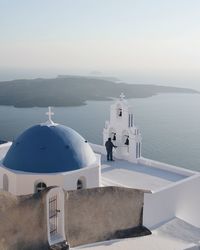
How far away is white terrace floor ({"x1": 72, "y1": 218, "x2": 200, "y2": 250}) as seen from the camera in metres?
10.4

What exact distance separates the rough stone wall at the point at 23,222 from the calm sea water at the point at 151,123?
27.6m

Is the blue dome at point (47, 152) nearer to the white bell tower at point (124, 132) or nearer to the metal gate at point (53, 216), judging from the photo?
the metal gate at point (53, 216)

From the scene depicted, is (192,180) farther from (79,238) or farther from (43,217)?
(43,217)

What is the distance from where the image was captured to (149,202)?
11.5m

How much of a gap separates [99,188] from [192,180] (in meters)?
3.69

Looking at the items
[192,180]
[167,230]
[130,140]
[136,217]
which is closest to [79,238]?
[136,217]

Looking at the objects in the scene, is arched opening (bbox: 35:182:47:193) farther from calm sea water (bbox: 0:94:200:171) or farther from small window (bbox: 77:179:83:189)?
calm sea water (bbox: 0:94:200:171)

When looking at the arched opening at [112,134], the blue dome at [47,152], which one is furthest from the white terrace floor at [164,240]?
the arched opening at [112,134]

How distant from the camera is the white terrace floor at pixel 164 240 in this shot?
10414 millimetres

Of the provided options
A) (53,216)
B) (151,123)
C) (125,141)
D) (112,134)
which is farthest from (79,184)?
(151,123)

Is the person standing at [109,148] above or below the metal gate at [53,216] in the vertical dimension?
above

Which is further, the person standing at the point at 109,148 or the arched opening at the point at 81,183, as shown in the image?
the person standing at the point at 109,148

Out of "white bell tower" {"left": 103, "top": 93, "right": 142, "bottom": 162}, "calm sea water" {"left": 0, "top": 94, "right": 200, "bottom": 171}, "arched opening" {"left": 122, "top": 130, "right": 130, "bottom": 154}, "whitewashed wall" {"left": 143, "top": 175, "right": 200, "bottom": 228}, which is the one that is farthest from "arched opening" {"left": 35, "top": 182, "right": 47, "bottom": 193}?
"calm sea water" {"left": 0, "top": 94, "right": 200, "bottom": 171}

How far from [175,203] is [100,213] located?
2.83 m
